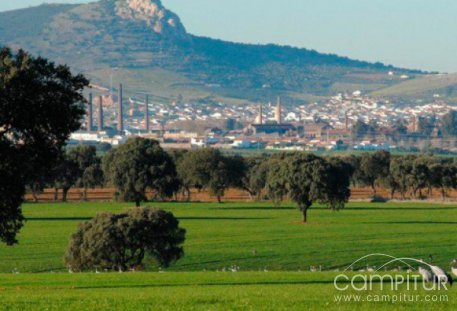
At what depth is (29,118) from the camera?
32469 millimetres

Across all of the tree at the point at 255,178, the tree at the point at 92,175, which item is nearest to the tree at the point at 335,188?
the tree at the point at 255,178

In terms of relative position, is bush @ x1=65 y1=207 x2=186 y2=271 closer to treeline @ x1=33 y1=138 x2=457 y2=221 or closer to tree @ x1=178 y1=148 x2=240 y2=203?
treeline @ x1=33 y1=138 x2=457 y2=221

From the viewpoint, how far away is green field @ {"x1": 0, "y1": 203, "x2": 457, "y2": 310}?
24.7 meters

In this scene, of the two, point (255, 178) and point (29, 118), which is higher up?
point (29, 118)

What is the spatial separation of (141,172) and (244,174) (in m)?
26.2

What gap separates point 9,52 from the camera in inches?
1299

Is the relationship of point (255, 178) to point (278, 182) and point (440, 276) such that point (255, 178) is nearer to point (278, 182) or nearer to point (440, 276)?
point (278, 182)

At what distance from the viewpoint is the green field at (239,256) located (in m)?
24.7

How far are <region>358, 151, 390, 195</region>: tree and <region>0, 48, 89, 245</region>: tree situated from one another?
96.7m

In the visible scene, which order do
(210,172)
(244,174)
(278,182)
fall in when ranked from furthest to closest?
1. (244,174)
2. (210,172)
3. (278,182)

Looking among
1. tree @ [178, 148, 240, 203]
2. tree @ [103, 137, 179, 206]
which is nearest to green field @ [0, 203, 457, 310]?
tree @ [103, 137, 179, 206]

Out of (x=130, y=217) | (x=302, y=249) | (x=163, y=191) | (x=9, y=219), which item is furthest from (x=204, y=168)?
(x=9, y=219)

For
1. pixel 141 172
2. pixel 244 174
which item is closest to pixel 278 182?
pixel 141 172

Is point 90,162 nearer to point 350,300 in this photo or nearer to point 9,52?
point 9,52
